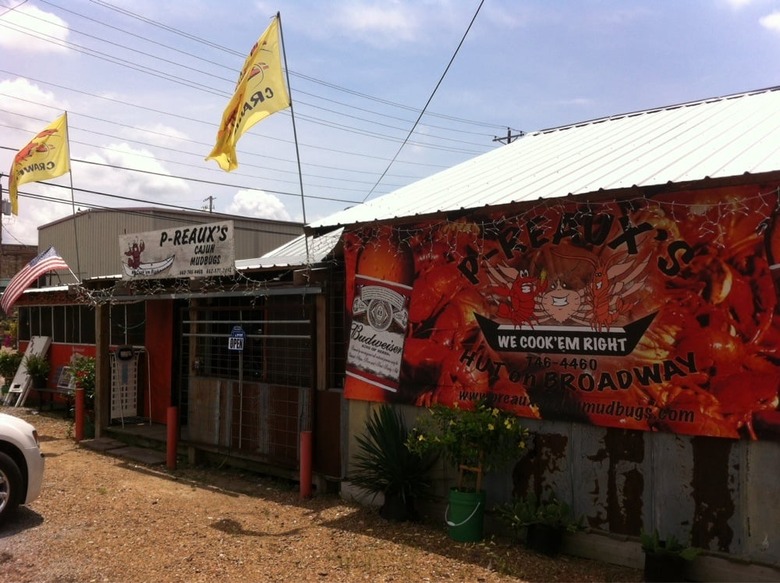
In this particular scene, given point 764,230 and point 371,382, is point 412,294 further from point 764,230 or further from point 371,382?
point 764,230

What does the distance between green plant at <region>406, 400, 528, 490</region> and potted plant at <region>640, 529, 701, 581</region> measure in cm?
127

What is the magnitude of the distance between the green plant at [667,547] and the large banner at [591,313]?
0.82m

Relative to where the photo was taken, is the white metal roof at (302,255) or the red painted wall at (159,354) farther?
the red painted wall at (159,354)

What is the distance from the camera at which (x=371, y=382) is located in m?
7.04

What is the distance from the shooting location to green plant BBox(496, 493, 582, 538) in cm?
538

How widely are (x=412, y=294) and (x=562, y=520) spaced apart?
2629mm

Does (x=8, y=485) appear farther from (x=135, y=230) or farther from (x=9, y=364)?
(x=135, y=230)

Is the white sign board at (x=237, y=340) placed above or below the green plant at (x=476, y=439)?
above

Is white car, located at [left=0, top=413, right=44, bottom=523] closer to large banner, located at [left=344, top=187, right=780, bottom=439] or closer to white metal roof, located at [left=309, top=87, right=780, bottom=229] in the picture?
large banner, located at [left=344, top=187, right=780, bottom=439]

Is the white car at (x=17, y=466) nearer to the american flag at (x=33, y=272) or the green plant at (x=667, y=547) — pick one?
the green plant at (x=667, y=547)

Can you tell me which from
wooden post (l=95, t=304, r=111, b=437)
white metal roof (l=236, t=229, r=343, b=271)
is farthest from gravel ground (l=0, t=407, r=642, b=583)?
wooden post (l=95, t=304, r=111, b=437)

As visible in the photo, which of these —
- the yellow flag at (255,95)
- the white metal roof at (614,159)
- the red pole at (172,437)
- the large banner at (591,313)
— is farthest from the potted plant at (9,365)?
the large banner at (591,313)

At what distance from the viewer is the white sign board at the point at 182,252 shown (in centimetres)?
856

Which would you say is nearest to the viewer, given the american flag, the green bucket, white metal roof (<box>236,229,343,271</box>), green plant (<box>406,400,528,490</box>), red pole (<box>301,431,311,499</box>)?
green plant (<box>406,400,528,490</box>)
